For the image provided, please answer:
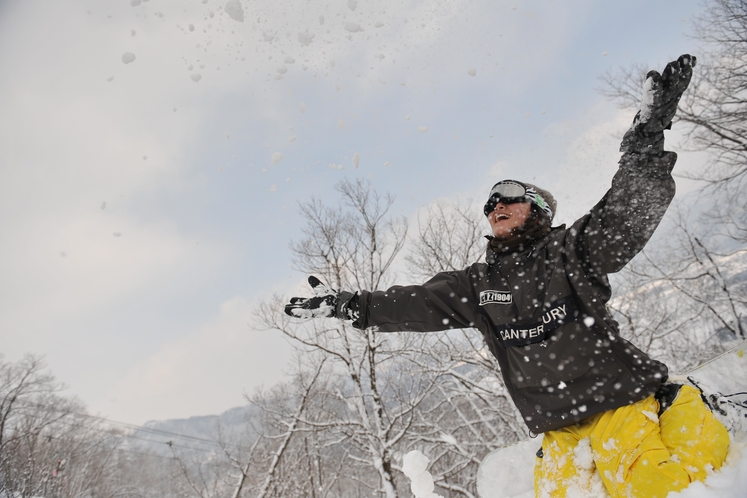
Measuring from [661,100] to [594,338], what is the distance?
42.8 inches

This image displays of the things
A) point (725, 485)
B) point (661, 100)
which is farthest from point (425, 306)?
point (661, 100)

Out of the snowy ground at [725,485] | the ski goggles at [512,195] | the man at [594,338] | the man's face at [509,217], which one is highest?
the ski goggles at [512,195]

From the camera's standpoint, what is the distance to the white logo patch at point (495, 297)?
6.42ft

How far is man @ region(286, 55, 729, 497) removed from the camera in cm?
142

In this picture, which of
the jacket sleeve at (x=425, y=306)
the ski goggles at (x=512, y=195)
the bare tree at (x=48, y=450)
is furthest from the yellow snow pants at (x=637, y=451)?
the bare tree at (x=48, y=450)

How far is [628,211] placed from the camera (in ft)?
5.14

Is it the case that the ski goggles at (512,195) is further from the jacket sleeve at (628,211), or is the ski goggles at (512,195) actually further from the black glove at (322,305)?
the black glove at (322,305)

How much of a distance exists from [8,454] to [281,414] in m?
16.9

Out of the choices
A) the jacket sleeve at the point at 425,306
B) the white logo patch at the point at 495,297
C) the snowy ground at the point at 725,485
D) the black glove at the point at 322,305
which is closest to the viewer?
the snowy ground at the point at 725,485

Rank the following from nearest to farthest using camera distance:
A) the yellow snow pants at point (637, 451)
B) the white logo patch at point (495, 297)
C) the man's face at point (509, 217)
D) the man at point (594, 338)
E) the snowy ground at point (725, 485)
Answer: the snowy ground at point (725, 485) < the yellow snow pants at point (637, 451) < the man at point (594, 338) < the white logo patch at point (495, 297) < the man's face at point (509, 217)

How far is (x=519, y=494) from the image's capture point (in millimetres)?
2156

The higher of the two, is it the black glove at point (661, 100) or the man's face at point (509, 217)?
the black glove at point (661, 100)

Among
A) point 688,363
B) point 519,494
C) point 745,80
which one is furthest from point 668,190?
point 688,363

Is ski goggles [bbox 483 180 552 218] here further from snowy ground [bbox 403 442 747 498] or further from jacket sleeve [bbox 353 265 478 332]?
snowy ground [bbox 403 442 747 498]
